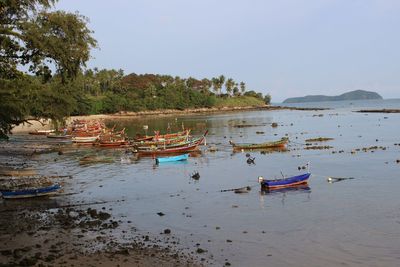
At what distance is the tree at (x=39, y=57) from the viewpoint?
20312mm

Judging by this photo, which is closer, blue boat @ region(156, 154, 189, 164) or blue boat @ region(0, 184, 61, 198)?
blue boat @ region(0, 184, 61, 198)

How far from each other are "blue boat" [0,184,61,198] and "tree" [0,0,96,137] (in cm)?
346

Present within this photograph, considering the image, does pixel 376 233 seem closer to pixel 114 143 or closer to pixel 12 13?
pixel 12 13

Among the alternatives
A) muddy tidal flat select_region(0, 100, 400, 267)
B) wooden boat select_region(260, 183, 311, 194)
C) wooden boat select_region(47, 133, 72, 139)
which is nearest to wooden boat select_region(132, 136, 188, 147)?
muddy tidal flat select_region(0, 100, 400, 267)

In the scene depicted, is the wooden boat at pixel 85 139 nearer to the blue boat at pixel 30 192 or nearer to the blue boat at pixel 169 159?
the blue boat at pixel 169 159

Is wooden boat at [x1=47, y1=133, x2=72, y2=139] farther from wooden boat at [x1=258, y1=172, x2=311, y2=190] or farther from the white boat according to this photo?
wooden boat at [x1=258, y1=172, x2=311, y2=190]

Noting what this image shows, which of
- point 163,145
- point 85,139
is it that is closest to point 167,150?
point 163,145

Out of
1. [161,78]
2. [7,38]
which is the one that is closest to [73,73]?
[7,38]

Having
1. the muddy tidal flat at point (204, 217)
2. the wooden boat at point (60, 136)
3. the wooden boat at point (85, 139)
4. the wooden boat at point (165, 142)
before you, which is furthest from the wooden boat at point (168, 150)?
the wooden boat at point (60, 136)

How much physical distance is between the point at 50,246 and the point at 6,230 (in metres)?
3.20

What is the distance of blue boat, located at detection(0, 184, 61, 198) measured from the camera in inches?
934

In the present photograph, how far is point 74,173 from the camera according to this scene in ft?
118

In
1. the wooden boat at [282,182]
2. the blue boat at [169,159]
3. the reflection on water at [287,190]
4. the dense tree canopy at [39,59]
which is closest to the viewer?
the dense tree canopy at [39,59]

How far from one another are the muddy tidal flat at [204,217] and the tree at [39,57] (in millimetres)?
4916
